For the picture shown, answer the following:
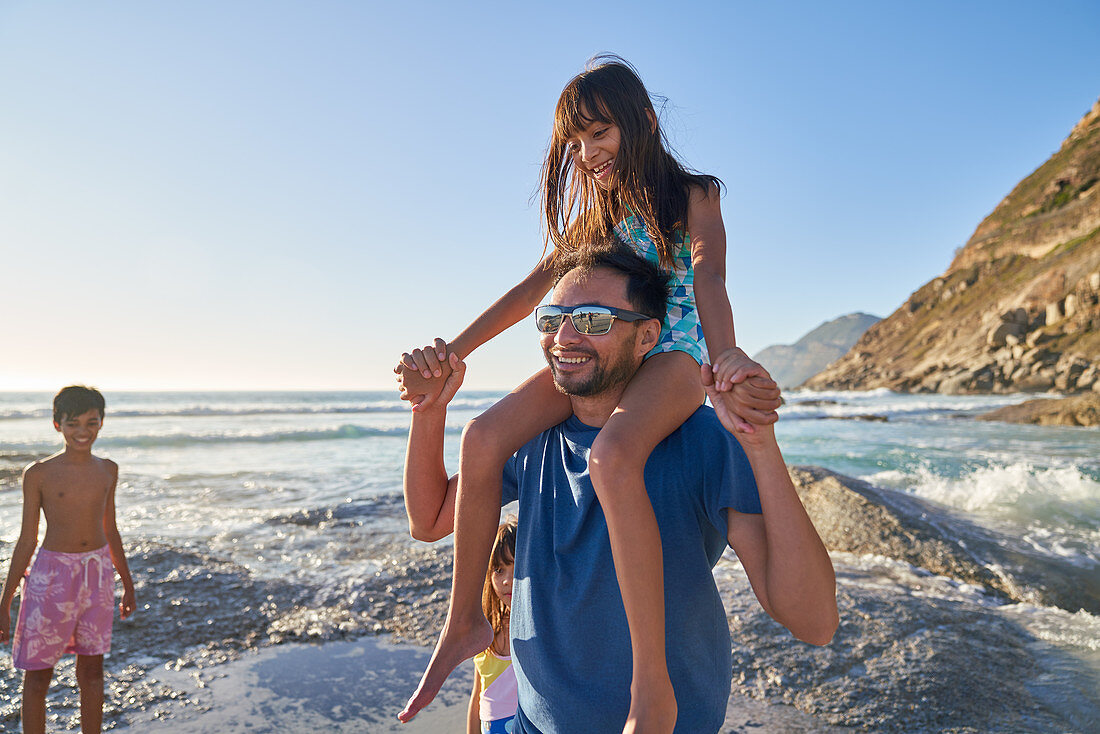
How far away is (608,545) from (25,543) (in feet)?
12.2

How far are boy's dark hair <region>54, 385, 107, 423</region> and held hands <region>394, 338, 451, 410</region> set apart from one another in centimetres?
275

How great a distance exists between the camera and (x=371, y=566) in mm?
6172

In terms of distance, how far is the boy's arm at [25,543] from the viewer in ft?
11.5

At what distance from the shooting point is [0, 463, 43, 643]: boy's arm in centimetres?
350

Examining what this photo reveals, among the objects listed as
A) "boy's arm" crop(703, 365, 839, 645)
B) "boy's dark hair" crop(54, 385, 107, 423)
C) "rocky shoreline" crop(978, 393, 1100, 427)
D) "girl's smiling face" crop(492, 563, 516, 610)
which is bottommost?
"rocky shoreline" crop(978, 393, 1100, 427)

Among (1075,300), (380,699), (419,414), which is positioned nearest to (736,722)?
(380,699)

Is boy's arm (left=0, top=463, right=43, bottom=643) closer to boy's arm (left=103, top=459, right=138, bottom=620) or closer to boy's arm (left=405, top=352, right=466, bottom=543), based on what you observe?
boy's arm (left=103, top=459, right=138, bottom=620)

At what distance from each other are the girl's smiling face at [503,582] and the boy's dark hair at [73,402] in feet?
8.48

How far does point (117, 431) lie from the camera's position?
23953mm

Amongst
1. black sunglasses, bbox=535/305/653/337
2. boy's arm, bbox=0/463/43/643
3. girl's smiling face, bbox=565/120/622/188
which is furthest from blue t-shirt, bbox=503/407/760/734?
boy's arm, bbox=0/463/43/643

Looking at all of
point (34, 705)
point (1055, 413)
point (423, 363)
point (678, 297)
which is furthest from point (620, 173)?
point (1055, 413)

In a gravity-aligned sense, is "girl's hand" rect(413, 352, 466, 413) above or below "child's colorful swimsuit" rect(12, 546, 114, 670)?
above

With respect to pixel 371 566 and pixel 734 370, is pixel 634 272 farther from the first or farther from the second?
pixel 371 566

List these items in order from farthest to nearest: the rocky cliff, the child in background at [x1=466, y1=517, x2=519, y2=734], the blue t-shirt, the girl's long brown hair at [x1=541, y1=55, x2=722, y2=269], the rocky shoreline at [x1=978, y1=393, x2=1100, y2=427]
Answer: the rocky cliff
the rocky shoreline at [x1=978, y1=393, x2=1100, y2=427]
the child in background at [x1=466, y1=517, x2=519, y2=734]
the girl's long brown hair at [x1=541, y1=55, x2=722, y2=269]
the blue t-shirt
